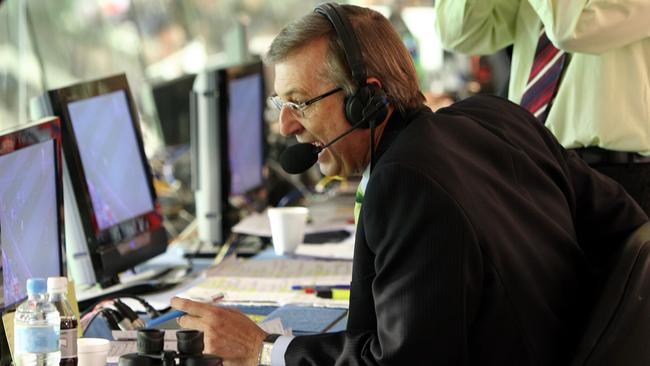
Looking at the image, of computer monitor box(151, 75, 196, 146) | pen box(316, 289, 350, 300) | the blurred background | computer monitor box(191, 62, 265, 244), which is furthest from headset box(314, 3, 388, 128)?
computer monitor box(151, 75, 196, 146)

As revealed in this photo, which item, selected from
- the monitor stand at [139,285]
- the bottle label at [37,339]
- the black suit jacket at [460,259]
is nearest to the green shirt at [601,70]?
the black suit jacket at [460,259]

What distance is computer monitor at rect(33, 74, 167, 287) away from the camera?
2.28 metres

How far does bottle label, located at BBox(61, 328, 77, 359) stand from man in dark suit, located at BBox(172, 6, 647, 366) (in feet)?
0.60

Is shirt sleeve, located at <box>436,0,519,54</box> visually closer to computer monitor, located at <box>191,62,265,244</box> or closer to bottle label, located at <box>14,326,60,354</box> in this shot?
computer monitor, located at <box>191,62,265,244</box>

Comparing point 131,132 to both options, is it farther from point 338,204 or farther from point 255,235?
point 338,204

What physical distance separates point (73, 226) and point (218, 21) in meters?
4.27

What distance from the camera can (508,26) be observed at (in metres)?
2.62

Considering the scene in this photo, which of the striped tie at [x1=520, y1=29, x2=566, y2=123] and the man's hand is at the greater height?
the striped tie at [x1=520, y1=29, x2=566, y2=123]

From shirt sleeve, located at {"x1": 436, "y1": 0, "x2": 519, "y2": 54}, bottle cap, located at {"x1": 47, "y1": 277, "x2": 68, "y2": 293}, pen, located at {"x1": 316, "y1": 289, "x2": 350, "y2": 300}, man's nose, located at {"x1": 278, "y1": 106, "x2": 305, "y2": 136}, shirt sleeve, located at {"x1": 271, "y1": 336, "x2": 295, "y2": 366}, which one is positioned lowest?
pen, located at {"x1": 316, "y1": 289, "x2": 350, "y2": 300}

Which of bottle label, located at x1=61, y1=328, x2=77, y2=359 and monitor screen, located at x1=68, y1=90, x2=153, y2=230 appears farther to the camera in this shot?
monitor screen, located at x1=68, y1=90, x2=153, y2=230

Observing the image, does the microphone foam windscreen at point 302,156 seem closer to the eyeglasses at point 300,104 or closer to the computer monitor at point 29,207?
the eyeglasses at point 300,104


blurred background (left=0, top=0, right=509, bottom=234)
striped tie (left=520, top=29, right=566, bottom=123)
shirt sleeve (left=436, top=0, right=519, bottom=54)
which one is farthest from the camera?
blurred background (left=0, top=0, right=509, bottom=234)

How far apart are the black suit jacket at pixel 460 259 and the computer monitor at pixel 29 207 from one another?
533 mm

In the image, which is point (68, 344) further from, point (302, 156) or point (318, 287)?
point (318, 287)
